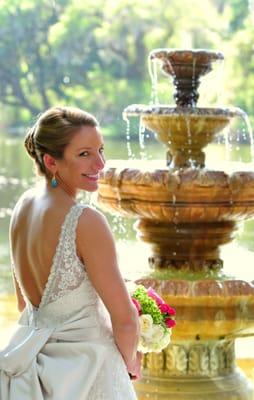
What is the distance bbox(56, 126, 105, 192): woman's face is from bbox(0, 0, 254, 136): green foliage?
2760 centimetres

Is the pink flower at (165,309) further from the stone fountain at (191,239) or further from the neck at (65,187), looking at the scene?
the stone fountain at (191,239)

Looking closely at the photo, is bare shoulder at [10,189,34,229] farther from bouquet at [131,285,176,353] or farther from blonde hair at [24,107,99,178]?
bouquet at [131,285,176,353]

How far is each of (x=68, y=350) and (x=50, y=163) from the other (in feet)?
1.53

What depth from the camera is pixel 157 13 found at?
3306cm

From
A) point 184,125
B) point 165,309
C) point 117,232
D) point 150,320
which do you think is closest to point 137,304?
point 150,320

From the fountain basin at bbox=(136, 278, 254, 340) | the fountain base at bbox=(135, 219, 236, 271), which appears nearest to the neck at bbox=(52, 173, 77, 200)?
the fountain basin at bbox=(136, 278, 254, 340)

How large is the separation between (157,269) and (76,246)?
3.06 m

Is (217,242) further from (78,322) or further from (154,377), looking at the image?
(78,322)

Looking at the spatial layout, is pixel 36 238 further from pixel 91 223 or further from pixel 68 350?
pixel 68 350

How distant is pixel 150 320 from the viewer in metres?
3.28

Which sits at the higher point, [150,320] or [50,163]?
[50,163]

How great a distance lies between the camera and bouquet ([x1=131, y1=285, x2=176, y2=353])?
3.29 meters

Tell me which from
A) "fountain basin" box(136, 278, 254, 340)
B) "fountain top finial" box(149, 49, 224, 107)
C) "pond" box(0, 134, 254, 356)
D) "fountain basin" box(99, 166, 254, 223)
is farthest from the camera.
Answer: "pond" box(0, 134, 254, 356)

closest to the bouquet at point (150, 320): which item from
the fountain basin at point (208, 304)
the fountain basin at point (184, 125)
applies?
the fountain basin at point (208, 304)
